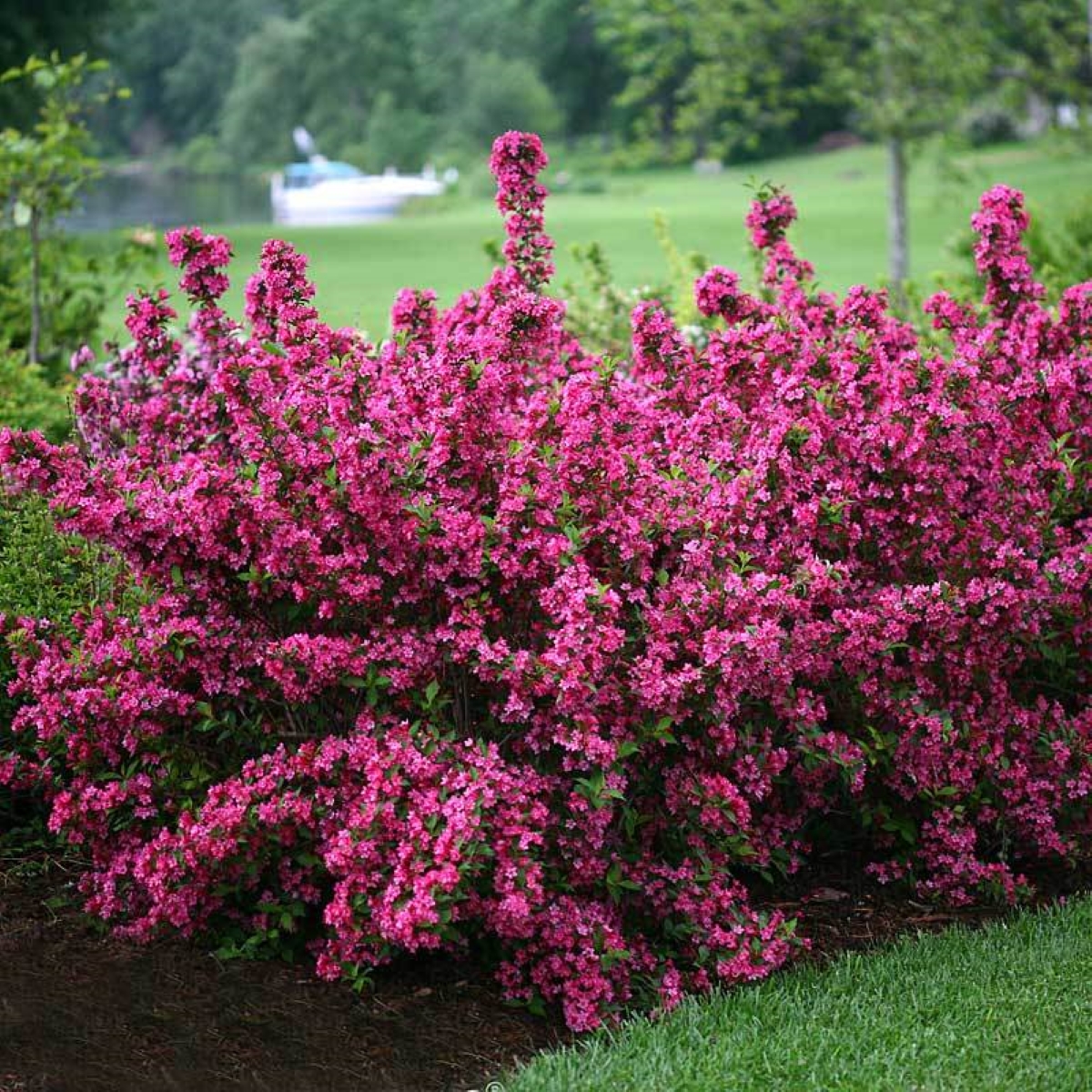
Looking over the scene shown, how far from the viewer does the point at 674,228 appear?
38250 millimetres

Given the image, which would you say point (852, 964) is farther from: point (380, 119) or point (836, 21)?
point (380, 119)

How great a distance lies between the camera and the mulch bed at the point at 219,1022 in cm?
371

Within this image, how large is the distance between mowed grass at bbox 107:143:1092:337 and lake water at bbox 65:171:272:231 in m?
4.04

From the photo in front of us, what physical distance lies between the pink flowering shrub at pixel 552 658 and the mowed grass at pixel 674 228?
11.8 meters

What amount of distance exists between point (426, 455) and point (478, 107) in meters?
79.3

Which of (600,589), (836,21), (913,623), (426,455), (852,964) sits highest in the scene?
(836,21)

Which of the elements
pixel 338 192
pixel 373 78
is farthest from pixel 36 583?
pixel 373 78

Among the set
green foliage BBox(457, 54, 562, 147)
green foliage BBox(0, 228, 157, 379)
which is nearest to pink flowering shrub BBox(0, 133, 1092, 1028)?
green foliage BBox(0, 228, 157, 379)

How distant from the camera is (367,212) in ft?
178

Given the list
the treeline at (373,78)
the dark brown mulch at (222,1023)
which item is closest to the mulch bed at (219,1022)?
the dark brown mulch at (222,1023)

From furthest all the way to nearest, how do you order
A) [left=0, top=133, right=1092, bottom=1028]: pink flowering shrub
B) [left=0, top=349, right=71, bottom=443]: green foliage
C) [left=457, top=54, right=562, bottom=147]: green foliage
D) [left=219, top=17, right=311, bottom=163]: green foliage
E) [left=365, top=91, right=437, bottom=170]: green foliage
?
[left=219, top=17, right=311, bottom=163]: green foliage
[left=365, top=91, right=437, bottom=170]: green foliage
[left=457, top=54, right=562, bottom=147]: green foliage
[left=0, top=349, right=71, bottom=443]: green foliage
[left=0, top=133, right=1092, bottom=1028]: pink flowering shrub

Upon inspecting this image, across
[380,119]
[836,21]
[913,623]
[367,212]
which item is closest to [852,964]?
[913,623]

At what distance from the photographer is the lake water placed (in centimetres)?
4600

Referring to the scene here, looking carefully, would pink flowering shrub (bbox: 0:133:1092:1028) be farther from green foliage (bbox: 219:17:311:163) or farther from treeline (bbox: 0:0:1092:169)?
green foliage (bbox: 219:17:311:163)
